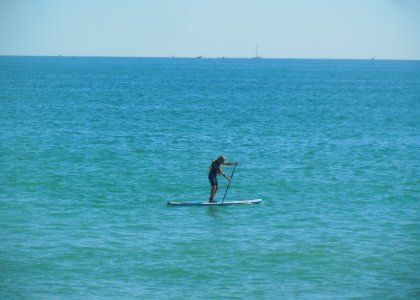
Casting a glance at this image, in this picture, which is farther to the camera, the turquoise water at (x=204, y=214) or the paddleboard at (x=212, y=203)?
the paddleboard at (x=212, y=203)

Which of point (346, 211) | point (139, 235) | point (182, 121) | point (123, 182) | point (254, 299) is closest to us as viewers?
point (254, 299)

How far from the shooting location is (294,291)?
17.0 meters

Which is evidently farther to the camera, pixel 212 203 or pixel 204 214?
pixel 212 203

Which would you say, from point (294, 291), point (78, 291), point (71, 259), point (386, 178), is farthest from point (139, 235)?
point (386, 178)

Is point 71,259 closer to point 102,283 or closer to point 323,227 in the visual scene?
point 102,283

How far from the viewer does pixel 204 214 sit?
24641 mm

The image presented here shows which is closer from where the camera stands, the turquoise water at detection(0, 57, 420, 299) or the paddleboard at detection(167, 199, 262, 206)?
the turquoise water at detection(0, 57, 420, 299)

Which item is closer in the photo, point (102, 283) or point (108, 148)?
point (102, 283)

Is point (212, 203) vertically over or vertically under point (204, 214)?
over

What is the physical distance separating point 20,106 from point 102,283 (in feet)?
177

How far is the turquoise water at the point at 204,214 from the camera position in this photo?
17.6 m

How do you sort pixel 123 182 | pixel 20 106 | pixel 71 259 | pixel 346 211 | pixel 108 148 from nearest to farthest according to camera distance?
pixel 71 259 → pixel 346 211 → pixel 123 182 → pixel 108 148 → pixel 20 106

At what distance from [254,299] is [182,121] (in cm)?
4157

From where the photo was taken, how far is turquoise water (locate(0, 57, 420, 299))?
57.7 feet
